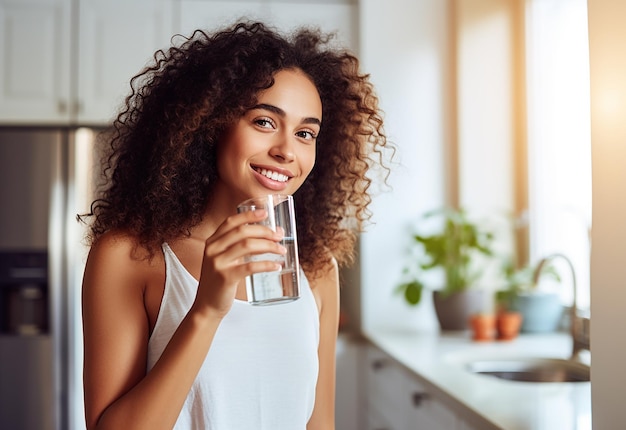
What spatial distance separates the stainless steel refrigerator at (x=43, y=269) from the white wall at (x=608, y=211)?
2365 mm

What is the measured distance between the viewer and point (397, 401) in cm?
258

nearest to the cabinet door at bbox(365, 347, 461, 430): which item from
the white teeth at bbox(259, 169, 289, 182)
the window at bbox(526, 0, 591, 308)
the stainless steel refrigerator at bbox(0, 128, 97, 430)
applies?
the window at bbox(526, 0, 591, 308)

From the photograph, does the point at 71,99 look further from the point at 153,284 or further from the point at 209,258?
the point at 209,258

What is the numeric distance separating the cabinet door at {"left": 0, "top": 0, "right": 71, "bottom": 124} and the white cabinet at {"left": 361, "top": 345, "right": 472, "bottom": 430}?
1634 mm

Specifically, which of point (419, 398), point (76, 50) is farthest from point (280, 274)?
point (76, 50)

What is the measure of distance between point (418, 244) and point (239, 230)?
2326mm

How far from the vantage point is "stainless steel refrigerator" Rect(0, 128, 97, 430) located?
313cm

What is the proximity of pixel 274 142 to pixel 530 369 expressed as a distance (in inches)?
61.9

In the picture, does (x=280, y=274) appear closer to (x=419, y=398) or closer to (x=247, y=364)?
(x=247, y=364)

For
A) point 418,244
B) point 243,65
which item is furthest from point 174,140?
point 418,244

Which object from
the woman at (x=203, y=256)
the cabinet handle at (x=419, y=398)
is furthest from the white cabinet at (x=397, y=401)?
the woman at (x=203, y=256)

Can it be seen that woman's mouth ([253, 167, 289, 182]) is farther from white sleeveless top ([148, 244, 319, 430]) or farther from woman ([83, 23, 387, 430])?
white sleeveless top ([148, 244, 319, 430])

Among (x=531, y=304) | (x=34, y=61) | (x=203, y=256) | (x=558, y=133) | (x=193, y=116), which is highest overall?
(x=34, y=61)

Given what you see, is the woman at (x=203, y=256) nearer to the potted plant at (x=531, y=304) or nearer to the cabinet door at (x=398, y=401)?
the cabinet door at (x=398, y=401)
